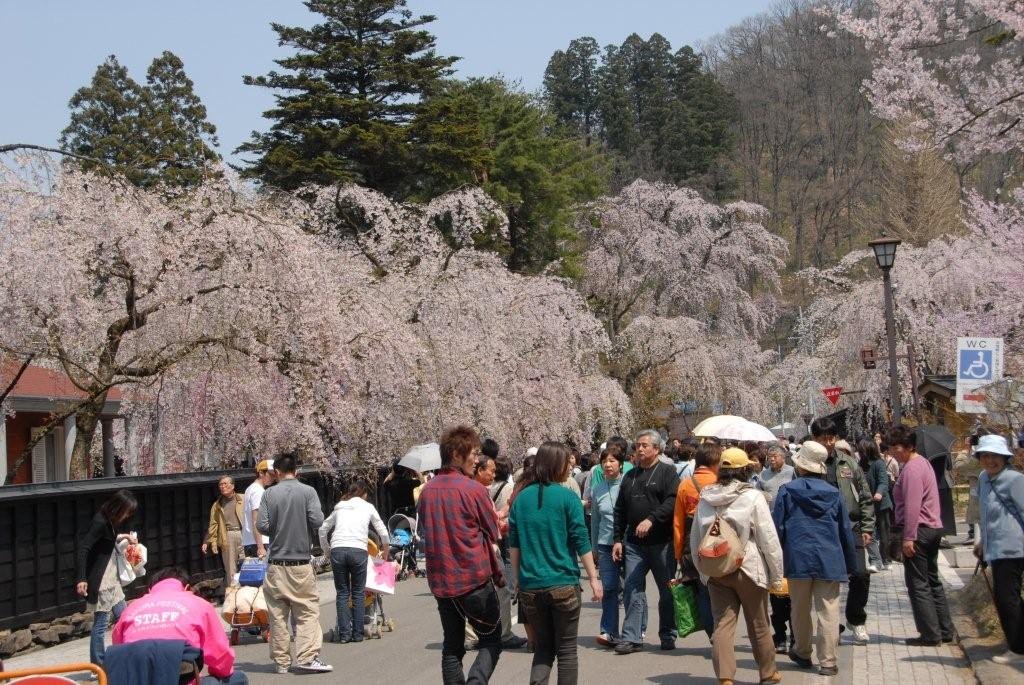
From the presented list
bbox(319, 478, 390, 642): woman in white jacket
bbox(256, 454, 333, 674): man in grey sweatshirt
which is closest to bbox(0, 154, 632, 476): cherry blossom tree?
bbox(319, 478, 390, 642): woman in white jacket

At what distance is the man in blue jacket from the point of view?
910 cm

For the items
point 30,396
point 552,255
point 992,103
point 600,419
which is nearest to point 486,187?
point 552,255

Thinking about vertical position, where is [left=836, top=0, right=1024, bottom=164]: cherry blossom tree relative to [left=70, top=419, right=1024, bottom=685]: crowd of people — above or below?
above

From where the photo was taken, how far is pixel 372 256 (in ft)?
98.2

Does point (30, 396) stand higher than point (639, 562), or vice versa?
point (30, 396)

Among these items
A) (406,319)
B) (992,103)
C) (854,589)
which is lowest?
(854,589)

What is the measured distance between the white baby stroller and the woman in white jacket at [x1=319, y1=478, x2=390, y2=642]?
5.01 metres

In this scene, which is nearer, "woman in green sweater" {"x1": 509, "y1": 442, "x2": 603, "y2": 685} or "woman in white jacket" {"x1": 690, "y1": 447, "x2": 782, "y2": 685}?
"woman in green sweater" {"x1": 509, "y1": 442, "x2": 603, "y2": 685}

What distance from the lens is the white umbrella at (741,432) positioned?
14.2 metres

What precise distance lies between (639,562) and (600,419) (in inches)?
1015

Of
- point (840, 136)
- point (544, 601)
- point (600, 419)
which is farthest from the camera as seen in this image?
point (840, 136)

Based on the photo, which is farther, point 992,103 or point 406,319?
point 406,319

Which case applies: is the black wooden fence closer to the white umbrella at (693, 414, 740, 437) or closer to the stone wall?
the stone wall

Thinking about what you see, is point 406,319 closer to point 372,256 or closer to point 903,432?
point 372,256
